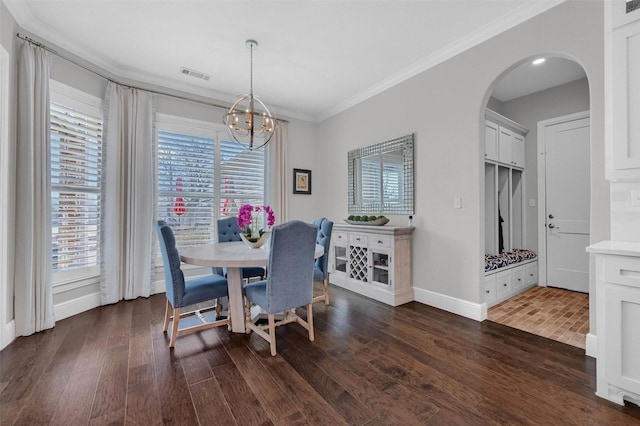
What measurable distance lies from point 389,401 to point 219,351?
1.35 m

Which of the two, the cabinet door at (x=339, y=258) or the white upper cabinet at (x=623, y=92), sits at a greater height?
the white upper cabinet at (x=623, y=92)

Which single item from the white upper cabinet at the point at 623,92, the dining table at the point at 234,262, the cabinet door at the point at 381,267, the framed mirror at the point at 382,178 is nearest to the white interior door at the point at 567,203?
the framed mirror at the point at 382,178

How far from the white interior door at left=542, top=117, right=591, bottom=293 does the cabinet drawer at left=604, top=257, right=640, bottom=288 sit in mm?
2694

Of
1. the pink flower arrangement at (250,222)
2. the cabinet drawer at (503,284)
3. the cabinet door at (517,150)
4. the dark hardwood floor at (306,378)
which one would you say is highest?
the cabinet door at (517,150)

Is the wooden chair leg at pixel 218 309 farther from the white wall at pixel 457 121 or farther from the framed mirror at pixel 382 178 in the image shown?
the framed mirror at pixel 382 178

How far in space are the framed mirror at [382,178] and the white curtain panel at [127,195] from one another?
9.32 ft

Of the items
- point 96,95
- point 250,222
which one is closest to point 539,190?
point 250,222

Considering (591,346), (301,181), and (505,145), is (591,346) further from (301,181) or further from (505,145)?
(301,181)

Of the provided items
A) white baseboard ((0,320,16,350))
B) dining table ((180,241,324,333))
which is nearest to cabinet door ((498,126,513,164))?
dining table ((180,241,324,333))

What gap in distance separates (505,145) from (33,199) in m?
5.36

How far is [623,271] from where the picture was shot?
1575mm

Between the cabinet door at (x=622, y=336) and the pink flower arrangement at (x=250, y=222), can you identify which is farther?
the pink flower arrangement at (x=250, y=222)

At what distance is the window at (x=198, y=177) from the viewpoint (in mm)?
3836

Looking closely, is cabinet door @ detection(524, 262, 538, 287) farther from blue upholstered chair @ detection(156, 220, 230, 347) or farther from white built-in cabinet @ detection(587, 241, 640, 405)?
blue upholstered chair @ detection(156, 220, 230, 347)
